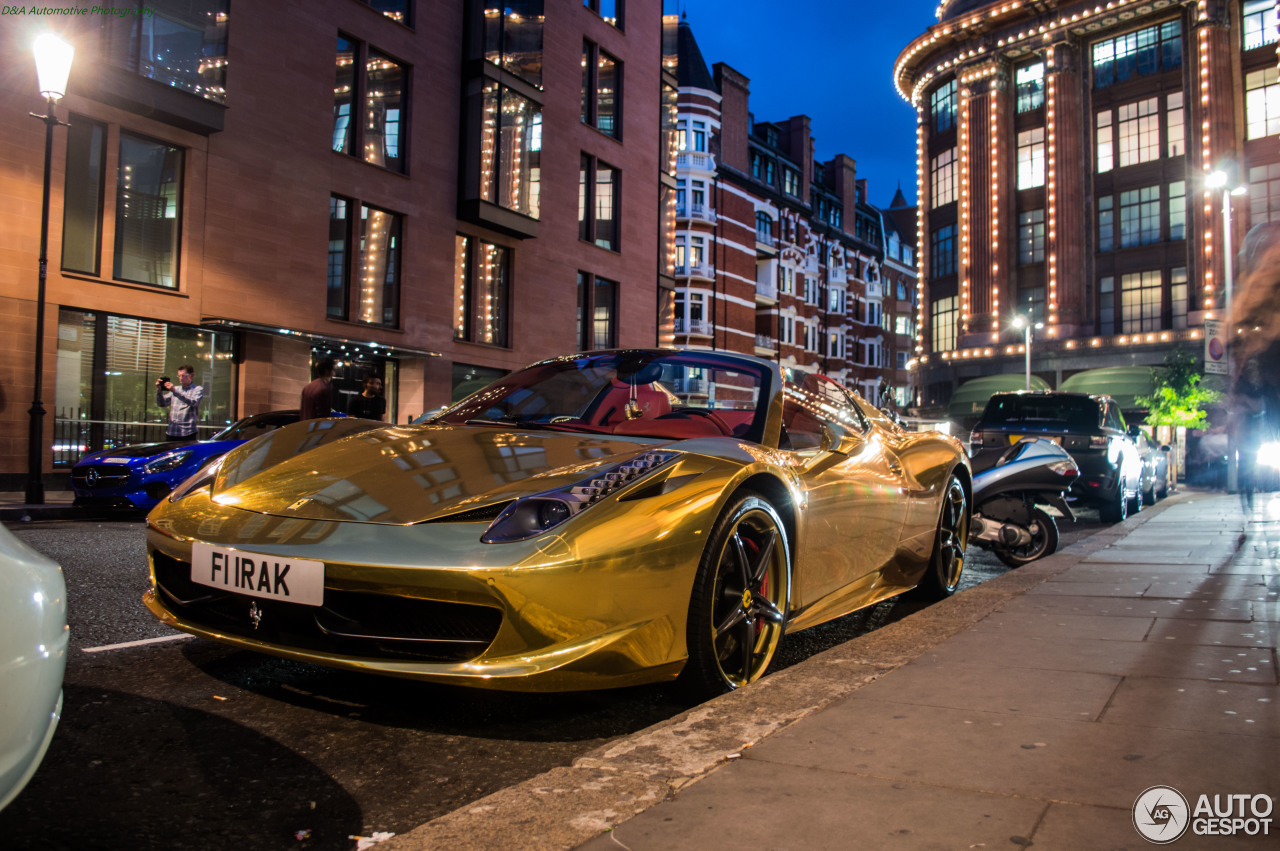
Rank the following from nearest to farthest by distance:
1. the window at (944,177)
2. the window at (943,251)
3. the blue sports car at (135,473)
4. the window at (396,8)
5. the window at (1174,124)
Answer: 1. the blue sports car at (135,473)
2. the window at (396,8)
3. the window at (1174,124)
4. the window at (944,177)
5. the window at (943,251)

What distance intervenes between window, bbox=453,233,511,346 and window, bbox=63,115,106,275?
8.25m

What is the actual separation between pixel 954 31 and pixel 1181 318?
57.2 ft

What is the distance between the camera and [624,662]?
2725 mm

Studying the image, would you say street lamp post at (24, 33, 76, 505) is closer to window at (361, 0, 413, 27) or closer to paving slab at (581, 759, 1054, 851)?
window at (361, 0, 413, 27)

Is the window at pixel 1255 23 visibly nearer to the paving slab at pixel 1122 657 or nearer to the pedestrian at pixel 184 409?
the pedestrian at pixel 184 409

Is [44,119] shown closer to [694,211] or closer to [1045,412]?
[1045,412]

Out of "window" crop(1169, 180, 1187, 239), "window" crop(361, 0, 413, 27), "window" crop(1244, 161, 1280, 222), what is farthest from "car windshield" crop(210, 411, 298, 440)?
"window" crop(1169, 180, 1187, 239)

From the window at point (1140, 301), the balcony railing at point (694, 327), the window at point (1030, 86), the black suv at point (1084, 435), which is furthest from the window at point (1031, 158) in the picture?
the black suv at point (1084, 435)

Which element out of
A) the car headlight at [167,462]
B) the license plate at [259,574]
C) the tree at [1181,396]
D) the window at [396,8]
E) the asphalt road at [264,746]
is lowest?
the asphalt road at [264,746]

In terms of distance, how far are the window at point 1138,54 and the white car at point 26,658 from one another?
46.8 m

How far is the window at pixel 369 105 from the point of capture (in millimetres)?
19344

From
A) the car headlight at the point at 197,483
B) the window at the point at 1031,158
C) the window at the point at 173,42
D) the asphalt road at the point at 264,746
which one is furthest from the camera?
the window at the point at 1031,158

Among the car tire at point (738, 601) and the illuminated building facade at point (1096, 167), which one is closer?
the car tire at point (738, 601)

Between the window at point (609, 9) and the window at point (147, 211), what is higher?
the window at point (609, 9)
